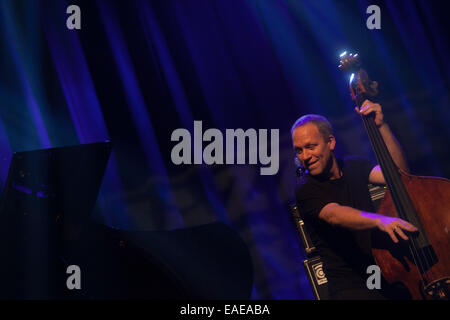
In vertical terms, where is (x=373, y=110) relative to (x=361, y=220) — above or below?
above

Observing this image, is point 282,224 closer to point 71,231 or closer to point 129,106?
point 129,106

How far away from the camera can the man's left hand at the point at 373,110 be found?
2.27 metres

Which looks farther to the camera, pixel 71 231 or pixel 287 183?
pixel 287 183

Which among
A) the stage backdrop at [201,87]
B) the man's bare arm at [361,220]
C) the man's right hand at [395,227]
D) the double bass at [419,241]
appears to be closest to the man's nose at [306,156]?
the man's bare arm at [361,220]

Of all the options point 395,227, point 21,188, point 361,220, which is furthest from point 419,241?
point 21,188

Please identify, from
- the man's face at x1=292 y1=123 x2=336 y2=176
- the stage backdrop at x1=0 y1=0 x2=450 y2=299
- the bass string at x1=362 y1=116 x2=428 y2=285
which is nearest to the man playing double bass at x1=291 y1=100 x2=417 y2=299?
the man's face at x1=292 y1=123 x2=336 y2=176

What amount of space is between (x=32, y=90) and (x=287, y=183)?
8.95 ft

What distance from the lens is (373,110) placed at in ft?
7.41

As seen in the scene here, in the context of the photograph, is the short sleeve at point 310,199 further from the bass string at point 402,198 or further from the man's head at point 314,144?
the bass string at point 402,198

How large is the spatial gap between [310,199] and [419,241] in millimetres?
669

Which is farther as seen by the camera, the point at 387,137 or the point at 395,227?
the point at 387,137

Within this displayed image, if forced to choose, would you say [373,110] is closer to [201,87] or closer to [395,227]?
[395,227]

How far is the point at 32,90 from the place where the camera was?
405 cm
